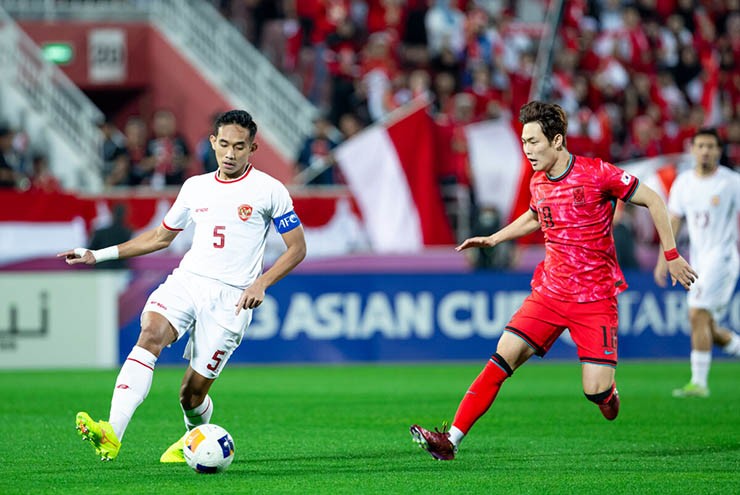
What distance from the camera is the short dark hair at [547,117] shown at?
8.34 metres

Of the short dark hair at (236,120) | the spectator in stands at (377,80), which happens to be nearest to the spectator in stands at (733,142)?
the spectator in stands at (377,80)

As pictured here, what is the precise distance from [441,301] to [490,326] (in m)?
0.72

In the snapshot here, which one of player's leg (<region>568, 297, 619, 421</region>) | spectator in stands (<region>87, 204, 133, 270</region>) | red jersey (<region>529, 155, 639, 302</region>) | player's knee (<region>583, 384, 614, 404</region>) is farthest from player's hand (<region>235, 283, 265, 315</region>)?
spectator in stands (<region>87, 204, 133, 270</region>)

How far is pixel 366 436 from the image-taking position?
391 inches

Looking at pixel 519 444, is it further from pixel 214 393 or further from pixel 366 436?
pixel 214 393

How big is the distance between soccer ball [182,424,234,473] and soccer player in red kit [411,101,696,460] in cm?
133

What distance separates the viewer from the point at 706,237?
12867 mm

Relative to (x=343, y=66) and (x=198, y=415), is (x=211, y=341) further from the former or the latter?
(x=343, y=66)

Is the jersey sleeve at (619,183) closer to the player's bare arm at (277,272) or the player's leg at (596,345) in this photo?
the player's leg at (596,345)

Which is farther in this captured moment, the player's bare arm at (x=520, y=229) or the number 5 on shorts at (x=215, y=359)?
the player's bare arm at (x=520, y=229)

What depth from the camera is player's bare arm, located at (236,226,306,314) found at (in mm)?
7762

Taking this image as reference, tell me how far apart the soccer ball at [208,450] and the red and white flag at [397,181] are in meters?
11.5

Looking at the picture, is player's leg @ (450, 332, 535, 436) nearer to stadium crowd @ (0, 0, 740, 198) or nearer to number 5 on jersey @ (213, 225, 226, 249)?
number 5 on jersey @ (213, 225, 226, 249)

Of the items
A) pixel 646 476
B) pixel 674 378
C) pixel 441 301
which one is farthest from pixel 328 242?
pixel 646 476
